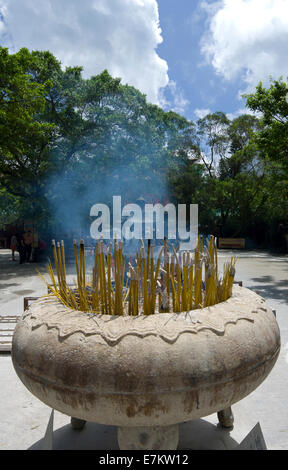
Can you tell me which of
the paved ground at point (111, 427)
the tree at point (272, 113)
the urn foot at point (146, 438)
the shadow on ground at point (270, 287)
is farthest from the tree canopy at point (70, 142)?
the urn foot at point (146, 438)

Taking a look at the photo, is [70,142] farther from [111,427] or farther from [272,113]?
[111,427]

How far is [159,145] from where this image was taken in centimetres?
1385

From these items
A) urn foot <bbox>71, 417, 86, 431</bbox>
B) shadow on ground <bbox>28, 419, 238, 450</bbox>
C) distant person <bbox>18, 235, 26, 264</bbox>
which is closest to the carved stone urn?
shadow on ground <bbox>28, 419, 238, 450</bbox>

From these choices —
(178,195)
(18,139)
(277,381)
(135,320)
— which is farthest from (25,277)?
(178,195)

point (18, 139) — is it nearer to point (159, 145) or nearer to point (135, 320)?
point (159, 145)

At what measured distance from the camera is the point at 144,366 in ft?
4.36

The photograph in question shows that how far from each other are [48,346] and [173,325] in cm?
58

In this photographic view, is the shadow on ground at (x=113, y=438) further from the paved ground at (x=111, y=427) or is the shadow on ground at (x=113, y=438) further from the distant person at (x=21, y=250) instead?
the distant person at (x=21, y=250)

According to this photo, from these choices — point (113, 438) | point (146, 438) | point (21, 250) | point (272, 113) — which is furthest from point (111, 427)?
point (21, 250)

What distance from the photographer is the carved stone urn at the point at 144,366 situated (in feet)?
Result: 4.35

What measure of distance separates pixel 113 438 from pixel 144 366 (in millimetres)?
1141

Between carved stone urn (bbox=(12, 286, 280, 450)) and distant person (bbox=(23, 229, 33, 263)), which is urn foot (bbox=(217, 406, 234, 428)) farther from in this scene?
distant person (bbox=(23, 229, 33, 263))

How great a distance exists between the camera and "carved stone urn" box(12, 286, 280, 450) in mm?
1327
